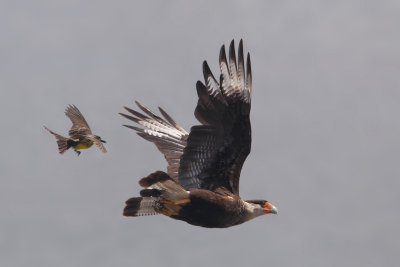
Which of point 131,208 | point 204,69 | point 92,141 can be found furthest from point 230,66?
point 92,141

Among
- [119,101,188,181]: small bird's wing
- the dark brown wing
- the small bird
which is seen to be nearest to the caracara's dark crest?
the dark brown wing

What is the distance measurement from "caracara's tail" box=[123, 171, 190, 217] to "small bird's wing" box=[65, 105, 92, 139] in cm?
607

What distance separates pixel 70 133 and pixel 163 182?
7186 mm

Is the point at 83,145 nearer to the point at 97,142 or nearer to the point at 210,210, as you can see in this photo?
the point at 97,142

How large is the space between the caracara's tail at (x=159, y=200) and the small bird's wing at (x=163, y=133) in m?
1.69

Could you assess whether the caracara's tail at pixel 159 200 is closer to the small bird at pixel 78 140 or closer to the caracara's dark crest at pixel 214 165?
the caracara's dark crest at pixel 214 165

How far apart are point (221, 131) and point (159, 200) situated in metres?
1.50

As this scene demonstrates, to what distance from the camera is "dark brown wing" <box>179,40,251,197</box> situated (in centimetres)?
1555

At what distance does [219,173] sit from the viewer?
53.0 ft

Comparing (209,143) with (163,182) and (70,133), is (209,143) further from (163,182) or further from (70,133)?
(70,133)

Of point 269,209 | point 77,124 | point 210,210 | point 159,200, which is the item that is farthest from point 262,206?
point 77,124

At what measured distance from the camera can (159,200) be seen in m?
15.6

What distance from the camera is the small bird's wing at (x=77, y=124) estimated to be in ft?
71.5

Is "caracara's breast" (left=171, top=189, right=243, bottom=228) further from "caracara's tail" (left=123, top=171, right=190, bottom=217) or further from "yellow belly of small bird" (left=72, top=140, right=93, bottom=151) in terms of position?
"yellow belly of small bird" (left=72, top=140, right=93, bottom=151)
